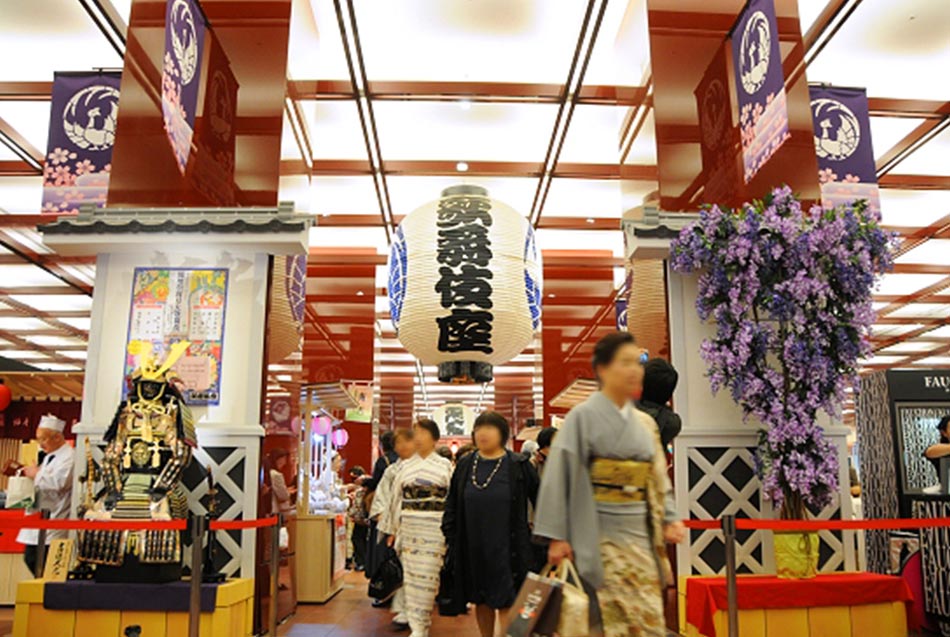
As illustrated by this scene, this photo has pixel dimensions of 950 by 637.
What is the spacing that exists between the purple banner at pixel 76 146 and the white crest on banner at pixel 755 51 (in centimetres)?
538

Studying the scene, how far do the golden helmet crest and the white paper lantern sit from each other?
1.55 m

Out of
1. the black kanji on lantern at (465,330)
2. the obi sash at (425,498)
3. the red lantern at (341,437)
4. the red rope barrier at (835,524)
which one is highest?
the black kanji on lantern at (465,330)

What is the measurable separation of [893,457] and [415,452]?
4.41 m

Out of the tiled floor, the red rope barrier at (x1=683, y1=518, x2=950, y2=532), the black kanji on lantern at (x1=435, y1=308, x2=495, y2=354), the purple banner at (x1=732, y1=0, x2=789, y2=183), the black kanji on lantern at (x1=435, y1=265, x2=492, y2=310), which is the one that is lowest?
the tiled floor

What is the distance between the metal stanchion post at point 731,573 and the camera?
14.8 feet

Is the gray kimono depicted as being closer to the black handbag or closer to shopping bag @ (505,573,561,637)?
shopping bag @ (505,573,561,637)

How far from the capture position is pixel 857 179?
7344 mm

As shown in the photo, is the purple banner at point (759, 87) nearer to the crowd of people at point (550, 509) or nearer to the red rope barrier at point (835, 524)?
the crowd of people at point (550, 509)

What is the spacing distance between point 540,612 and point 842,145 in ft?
20.0

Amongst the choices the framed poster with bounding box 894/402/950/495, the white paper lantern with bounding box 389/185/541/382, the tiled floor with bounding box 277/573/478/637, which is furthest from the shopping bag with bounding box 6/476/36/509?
the framed poster with bounding box 894/402/950/495

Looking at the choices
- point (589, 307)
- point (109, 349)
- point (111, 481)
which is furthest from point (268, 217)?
point (589, 307)

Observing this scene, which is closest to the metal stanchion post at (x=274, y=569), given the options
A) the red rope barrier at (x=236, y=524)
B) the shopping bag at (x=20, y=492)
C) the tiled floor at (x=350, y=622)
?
the red rope barrier at (x=236, y=524)

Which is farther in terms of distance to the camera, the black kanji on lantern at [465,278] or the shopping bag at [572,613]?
the black kanji on lantern at [465,278]

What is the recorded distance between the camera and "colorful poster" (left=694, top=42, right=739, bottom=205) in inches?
253
